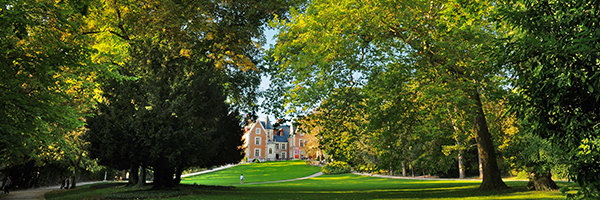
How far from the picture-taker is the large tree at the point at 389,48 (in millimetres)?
12836

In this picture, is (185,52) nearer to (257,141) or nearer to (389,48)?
(389,48)

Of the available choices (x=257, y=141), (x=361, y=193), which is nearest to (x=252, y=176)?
(x=361, y=193)

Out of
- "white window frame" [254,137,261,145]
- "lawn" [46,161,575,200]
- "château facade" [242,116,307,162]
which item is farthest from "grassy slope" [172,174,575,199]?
"white window frame" [254,137,261,145]

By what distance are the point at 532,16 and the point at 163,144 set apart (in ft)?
53.9

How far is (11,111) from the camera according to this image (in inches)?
459

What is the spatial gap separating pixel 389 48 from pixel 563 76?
Result: 951 cm

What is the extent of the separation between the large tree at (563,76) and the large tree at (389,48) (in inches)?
162

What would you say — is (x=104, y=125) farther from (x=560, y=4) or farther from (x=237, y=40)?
(x=560, y=4)

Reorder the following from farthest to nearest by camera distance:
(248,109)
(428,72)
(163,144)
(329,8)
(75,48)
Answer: (248,109) < (163,144) < (428,72) < (329,8) < (75,48)

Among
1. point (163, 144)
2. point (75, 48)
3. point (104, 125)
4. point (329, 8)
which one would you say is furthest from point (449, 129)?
point (104, 125)

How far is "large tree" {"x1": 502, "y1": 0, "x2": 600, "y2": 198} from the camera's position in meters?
6.18

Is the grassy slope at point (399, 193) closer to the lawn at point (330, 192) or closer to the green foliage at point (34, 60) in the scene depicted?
the lawn at point (330, 192)

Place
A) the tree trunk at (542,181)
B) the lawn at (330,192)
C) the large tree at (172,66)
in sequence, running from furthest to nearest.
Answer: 1. the large tree at (172,66)
2. the tree trunk at (542,181)
3. the lawn at (330,192)

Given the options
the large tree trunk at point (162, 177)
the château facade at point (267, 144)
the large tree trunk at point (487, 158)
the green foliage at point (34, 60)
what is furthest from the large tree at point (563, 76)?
the château facade at point (267, 144)
